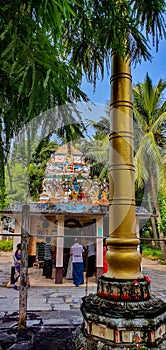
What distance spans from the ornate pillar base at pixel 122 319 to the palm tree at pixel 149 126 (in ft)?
31.2

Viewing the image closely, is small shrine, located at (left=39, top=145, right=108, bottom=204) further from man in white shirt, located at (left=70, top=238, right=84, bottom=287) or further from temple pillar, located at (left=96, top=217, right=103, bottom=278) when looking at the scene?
man in white shirt, located at (left=70, top=238, right=84, bottom=287)

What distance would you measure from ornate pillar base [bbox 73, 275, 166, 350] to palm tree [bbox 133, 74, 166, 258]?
31.2 ft

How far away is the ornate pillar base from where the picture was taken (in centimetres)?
230

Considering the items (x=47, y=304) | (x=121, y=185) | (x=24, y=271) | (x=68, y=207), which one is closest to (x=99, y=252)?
(x=68, y=207)

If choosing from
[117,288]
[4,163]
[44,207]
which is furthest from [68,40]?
[44,207]

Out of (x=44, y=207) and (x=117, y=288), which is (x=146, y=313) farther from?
(x=44, y=207)

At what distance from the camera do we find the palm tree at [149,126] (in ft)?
39.7

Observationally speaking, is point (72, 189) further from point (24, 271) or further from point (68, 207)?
point (24, 271)

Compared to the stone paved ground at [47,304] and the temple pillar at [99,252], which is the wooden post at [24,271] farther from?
the temple pillar at [99,252]

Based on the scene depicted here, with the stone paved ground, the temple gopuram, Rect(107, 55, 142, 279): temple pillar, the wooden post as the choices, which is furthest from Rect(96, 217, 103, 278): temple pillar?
Rect(107, 55, 142, 279): temple pillar

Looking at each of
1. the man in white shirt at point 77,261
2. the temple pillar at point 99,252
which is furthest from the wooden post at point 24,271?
the temple pillar at point 99,252

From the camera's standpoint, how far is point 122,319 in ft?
7.62

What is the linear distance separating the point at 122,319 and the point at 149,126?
11.9 meters

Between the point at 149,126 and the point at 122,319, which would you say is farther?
the point at 149,126
